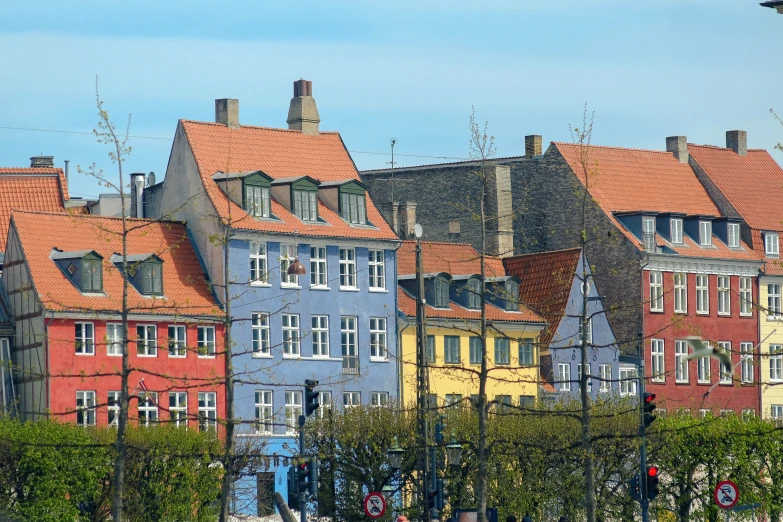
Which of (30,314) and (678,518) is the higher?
(30,314)

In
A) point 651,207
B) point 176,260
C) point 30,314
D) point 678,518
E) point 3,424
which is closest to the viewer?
point 3,424

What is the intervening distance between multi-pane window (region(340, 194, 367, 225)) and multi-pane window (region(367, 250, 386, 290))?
130 cm

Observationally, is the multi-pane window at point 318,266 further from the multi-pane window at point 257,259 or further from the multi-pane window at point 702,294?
the multi-pane window at point 702,294

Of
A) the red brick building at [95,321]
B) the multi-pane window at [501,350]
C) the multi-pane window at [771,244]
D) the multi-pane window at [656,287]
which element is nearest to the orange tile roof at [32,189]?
the red brick building at [95,321]

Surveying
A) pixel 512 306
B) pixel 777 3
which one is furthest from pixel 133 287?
pixel 777 3

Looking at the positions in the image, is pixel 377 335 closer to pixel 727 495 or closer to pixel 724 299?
pixel 724 299

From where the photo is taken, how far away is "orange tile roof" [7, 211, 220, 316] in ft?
204

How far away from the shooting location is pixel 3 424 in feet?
174

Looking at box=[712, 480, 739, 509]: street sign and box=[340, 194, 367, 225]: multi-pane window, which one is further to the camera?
box=[340, 194, 367, 225]: multi-pane window

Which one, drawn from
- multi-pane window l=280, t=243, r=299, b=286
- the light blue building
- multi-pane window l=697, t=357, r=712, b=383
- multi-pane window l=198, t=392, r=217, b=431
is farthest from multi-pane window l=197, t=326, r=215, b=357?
multi-pane window l=697, t=357, r=712, b=383

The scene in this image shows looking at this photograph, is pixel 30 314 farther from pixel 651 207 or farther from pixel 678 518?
pixel 651 207

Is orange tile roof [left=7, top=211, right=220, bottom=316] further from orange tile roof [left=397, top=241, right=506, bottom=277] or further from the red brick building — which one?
orange tile roof [left=397, top=241, right=506, bottom=277]

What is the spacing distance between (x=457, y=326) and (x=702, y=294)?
13.0 m

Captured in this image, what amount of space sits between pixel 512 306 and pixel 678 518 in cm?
1944
